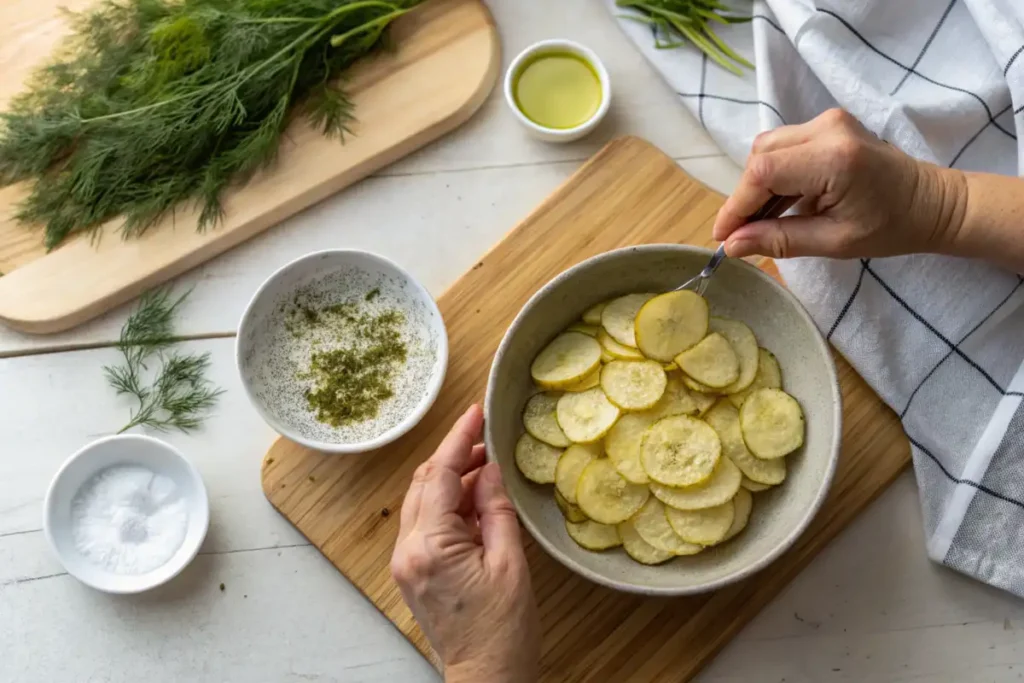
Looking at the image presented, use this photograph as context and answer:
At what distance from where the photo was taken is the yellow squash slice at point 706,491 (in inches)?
56.7

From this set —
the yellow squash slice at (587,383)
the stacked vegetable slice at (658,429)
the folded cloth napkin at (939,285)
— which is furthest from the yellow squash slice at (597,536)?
the folded cloth napkin at (939,285)

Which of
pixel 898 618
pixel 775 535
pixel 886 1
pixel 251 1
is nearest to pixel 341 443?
pixel 775 535

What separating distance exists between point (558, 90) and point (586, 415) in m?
0.67

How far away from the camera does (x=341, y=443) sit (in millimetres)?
1607

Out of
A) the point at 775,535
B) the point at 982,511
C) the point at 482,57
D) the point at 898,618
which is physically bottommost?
the point at 898,618

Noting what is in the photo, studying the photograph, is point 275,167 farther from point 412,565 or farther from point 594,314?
point 412,565

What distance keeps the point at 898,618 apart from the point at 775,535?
1.23 ft

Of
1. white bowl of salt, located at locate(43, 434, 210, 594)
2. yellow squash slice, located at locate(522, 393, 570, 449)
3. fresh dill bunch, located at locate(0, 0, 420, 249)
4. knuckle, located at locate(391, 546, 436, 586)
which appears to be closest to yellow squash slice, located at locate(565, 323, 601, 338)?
yellow squash slice, located at locate(522, 393, 570, 449)

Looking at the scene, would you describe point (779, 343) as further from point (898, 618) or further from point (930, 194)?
point (898, 618)

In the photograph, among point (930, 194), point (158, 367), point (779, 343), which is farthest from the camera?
point (158, 367)

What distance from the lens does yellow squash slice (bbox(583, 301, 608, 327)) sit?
5.19 feet

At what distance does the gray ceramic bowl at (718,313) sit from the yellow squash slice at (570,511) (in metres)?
0.03

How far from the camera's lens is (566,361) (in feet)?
5.10

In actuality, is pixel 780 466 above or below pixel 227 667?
above
